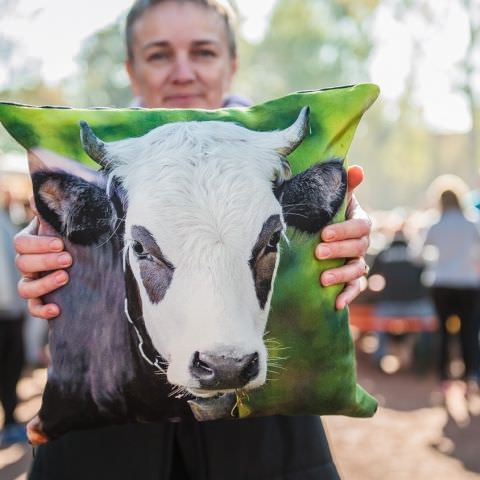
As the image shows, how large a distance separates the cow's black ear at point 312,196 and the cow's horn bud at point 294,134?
Answer: 6 cm

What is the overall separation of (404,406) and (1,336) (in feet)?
11.3

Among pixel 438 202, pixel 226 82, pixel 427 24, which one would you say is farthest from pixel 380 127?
pixel 226 82

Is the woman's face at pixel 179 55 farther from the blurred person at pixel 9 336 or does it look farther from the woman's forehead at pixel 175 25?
the blurred person at pixel 9 336

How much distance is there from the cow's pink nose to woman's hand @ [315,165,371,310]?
235mm

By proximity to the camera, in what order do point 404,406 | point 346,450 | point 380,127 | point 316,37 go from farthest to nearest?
point 380,127, point 316,37, point 404,406, point 346,450

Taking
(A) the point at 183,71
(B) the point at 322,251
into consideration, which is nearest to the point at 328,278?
(B) the point at 322,251

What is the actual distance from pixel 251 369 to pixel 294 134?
0.47 m

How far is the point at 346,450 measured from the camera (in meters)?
4.93

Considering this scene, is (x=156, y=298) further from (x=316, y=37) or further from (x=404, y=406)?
(x=316, y=37)

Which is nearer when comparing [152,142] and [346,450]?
[152,142]

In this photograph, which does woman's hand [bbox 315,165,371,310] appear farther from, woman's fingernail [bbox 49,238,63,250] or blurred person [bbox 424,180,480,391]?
blurred person [bbox 424,180,480,391]

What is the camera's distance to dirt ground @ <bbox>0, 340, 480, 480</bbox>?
14.6 ft

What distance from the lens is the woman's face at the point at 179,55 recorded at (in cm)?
181

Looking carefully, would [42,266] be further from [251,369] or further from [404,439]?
[404,439]
